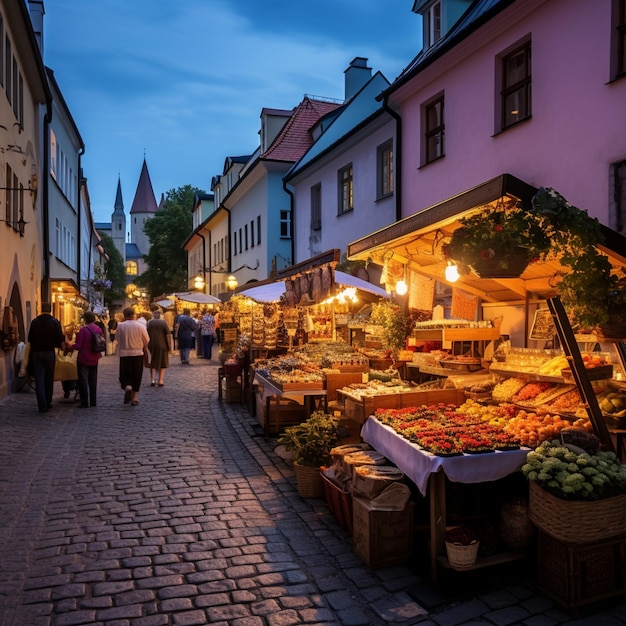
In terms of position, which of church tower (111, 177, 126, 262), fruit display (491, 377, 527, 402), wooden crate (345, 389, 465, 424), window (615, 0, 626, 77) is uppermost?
church tower (111, 177, 126, 262)

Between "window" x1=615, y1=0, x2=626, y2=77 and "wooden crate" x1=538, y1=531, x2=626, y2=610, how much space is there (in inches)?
267

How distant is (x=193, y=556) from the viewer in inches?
189

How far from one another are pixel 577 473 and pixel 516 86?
8420mm

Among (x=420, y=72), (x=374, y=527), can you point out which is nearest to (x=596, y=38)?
(x=420, y=72)

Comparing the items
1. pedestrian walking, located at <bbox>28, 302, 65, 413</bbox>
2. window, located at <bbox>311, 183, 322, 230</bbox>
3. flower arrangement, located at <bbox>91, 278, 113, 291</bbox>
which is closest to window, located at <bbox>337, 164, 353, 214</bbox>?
window, located at <bbox>311, 183, 322, 230</bbox>

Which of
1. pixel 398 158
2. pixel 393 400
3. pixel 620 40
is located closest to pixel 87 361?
pixel 393 400

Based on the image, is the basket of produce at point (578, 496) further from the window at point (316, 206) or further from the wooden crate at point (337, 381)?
the window at point (316, 206)

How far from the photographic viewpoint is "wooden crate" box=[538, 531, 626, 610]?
12.8 feet

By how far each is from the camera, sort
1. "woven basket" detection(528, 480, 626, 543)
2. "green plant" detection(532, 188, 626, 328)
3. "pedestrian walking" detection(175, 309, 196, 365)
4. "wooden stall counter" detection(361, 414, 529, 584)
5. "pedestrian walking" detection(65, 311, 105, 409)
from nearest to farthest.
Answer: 1. "woven basket" detection(528, 480, 626, 543)
2. "wooden stall counter" detection(361, 414, 529, 584)
3. "green plant" detection(532, 188, 626, 328)
4. "pedestrian walking" detection(65, 311, 105, 409)
5. "pedestrian walking" detection(175, 309, 196, 365)

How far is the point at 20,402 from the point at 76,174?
727 inches

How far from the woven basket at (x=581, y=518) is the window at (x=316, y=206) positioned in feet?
56.2

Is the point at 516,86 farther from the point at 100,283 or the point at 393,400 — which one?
the point at 100,283

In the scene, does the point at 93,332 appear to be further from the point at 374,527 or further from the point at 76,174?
the point at 76,174

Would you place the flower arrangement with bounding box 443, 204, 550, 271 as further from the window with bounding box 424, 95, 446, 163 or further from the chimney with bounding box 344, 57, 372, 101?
the chimney with bounding box 344, 57, 372, 101
